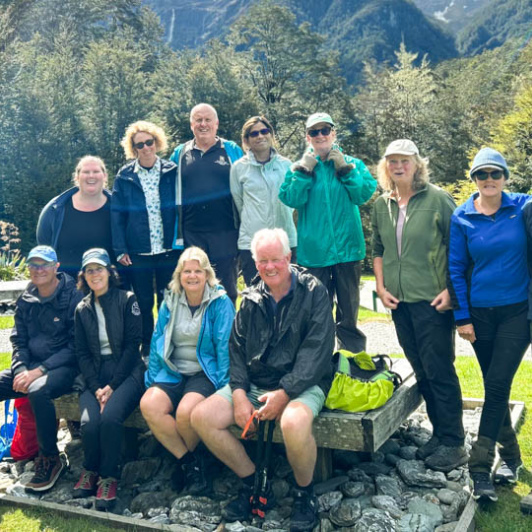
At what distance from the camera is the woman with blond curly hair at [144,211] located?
604 centimetres

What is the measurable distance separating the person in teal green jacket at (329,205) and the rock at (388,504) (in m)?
1.65

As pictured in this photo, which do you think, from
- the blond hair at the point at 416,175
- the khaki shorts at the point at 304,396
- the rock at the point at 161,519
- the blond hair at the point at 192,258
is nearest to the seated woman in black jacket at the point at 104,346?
the blond hair at the point at 192,258

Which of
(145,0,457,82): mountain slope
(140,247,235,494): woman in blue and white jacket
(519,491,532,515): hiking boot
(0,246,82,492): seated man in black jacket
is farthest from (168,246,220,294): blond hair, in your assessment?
(145,0,457,82): mountain slope

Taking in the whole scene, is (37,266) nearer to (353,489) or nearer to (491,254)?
(353,489)

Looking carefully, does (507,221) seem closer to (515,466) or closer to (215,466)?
(515,466)

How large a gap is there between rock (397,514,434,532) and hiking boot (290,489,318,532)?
1.87 ft

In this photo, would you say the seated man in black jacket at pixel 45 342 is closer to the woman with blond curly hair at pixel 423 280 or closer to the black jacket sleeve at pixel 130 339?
the black jacket sleeve at pixel 130 339

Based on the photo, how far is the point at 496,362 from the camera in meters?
4.29

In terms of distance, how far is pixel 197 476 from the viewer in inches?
193

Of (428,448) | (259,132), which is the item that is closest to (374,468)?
(428,448)

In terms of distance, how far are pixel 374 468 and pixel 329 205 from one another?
2229 millimetres

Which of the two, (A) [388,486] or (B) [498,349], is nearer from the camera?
(B) [498,349]

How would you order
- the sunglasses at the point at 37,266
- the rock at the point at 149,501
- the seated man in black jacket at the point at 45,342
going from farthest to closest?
the sunglasses at the point at 37,266 → the seated man in black jacket at the point at 45,342 → the rock at the point at 149,501

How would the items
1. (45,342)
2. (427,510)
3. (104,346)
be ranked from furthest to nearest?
(45,342), (104,346), (427,510)
